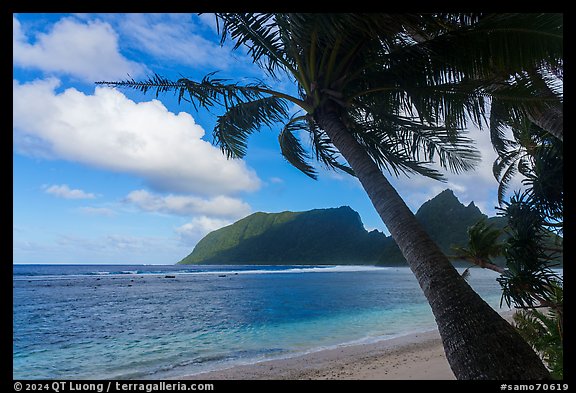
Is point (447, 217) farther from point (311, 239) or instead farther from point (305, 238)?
point (305, 238)

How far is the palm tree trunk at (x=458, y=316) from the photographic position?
1.94 metres

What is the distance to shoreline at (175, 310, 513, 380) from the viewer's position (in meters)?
8.76

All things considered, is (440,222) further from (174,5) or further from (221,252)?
(221,252)

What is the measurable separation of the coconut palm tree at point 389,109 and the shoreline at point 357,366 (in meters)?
5.67

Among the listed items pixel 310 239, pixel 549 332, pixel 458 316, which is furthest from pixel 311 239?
pixel 458 316

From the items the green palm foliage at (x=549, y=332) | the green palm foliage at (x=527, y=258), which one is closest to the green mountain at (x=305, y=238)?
the green palm foliage at (x=549, y=332)

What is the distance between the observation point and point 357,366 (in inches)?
391

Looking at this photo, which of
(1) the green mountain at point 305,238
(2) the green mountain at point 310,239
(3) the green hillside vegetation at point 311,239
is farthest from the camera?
(1) the green mountain at point 305,238

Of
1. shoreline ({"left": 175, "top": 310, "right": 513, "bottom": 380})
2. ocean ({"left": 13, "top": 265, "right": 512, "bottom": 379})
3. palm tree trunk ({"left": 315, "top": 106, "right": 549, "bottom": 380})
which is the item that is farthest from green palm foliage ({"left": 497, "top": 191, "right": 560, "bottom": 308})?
ocean ({"left": 13, "top": 265, "right": 512, "bottom": 379})

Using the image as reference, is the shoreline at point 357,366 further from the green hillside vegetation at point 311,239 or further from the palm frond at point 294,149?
the green hillside vegetation at point 311,239

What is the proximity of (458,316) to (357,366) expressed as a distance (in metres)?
8.68

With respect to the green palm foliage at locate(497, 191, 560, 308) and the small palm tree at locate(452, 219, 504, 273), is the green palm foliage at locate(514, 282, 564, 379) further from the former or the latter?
the small palm tree at locate(452, 219, 504, 273)

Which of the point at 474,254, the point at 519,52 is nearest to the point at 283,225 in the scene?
the point at 474,254

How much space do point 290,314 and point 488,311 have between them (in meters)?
21.2
